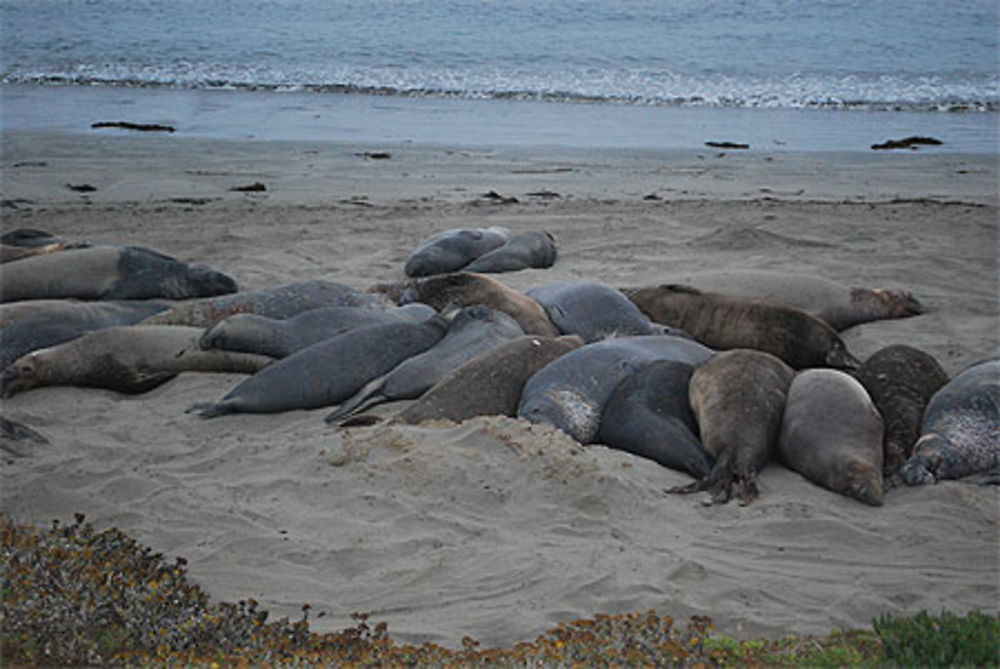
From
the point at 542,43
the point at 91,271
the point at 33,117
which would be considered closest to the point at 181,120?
the point at 33,117

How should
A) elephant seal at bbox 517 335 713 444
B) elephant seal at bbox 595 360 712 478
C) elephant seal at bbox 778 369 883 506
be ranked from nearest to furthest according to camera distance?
elephant seal at bbox 778 369 883 506, elephant seal at bbox 595 360 712 478, elephant seal at bbox 517 335 713 444

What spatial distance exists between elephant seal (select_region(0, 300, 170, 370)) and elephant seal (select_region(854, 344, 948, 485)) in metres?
4.82

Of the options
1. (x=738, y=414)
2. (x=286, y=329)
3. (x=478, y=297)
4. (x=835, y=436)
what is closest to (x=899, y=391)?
(x=835, y=436)

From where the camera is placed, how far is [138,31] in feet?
112

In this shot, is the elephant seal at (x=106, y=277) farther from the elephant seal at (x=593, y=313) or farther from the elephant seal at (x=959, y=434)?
the elephant seal at (x=959, y=434)

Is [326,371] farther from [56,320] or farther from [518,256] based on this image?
[518,256]

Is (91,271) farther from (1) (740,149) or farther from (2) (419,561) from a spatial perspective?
(1) (740,149)

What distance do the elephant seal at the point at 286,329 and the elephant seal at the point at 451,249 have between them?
208 cm

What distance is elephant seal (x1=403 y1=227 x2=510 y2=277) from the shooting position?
9.55 m

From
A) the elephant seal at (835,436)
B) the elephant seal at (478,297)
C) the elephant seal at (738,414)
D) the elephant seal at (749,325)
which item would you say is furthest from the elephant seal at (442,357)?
the elephant seal at (835,436)

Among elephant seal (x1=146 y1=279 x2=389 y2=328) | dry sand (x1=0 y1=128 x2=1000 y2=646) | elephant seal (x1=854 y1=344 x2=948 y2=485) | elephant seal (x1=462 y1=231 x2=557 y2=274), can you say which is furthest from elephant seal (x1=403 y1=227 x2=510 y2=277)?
elephant seal (x1=854 y1=344 x2=948 y2=485)

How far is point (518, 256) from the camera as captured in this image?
9820 mm

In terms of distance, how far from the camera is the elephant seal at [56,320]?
7.27 metres

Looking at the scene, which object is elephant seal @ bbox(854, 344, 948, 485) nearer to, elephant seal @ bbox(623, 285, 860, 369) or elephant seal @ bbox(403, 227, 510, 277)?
elephant seal @ bbox(623, 285, 860, 369)
